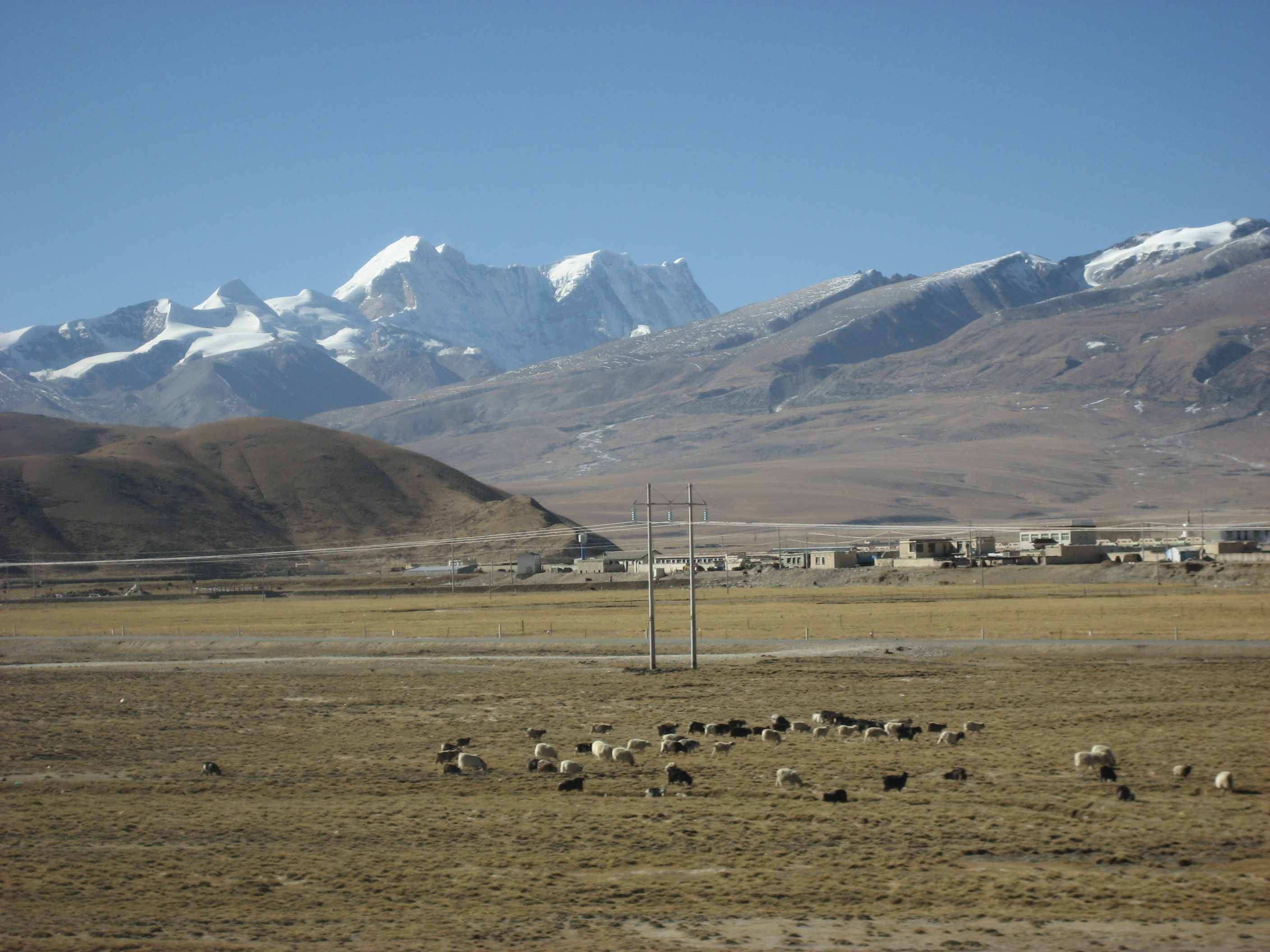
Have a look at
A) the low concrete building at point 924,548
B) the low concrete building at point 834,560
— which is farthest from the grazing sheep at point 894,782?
the low concrete building at point 924,548

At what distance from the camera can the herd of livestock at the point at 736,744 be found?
21.5 metres

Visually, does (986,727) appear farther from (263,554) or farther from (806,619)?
(263,554)

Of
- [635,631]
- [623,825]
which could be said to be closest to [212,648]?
[635,631]

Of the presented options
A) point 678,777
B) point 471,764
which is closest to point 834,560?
point 471,764

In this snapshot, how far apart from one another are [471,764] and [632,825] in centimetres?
573

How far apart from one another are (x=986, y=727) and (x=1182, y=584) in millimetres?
74775

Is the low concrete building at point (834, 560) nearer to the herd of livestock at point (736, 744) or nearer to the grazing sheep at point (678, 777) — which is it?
the herd of livestock at point (736, 744)

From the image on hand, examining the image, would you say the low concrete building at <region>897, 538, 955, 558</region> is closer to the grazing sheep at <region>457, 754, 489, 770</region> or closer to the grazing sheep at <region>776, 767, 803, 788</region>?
the grazing sheep at <region>457, 754, 489, 770</region>

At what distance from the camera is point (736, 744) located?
86.7 feet

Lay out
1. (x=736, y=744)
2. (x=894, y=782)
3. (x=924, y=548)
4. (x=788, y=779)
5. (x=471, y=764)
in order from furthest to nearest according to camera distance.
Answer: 1. (x=924, y=548)
2. (x=736, y=744)
3. (x=471, y=764)
4. (x=788, y=779)
5. (x=894, y=782)

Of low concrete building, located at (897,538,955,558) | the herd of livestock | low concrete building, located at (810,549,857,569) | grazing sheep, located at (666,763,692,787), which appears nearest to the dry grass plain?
the herd of livestock

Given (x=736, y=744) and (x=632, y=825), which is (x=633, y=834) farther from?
(x=736, y=744)

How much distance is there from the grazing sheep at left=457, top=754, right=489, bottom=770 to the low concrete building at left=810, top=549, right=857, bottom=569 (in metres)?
110

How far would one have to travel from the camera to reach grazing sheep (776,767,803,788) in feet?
71.0
